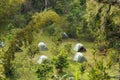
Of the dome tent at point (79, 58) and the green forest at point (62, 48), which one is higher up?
the green forest at point (62, 48)

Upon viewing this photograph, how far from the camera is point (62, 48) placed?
15.4 meters

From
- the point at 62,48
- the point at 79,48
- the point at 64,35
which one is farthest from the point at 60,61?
the point at 64,35

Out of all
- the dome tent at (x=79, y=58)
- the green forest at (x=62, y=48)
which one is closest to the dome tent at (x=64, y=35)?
the green forest at (x=62, y=48)

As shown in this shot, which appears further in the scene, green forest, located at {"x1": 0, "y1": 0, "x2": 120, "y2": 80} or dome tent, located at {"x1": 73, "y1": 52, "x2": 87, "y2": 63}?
dome tent, located at {"x1": 73, "y1": 52, "x2": 87, "y2": 63}

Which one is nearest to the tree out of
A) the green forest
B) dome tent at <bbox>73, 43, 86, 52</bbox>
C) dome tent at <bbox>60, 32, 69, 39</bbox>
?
the green forest

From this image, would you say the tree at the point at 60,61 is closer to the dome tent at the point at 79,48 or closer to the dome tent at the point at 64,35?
the dome tent at the point at 79,48

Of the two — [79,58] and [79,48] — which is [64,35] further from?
[79,58]

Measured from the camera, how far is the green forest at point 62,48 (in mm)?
11078

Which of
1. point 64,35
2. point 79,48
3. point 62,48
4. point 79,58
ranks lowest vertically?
point 64,35

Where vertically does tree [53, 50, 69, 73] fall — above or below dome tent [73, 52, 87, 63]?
above

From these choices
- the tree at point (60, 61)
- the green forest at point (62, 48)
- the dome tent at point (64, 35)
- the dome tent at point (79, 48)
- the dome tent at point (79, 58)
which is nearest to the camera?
the green forest at point (62, 48)

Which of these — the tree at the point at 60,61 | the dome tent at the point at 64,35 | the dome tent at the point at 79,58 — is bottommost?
the dome tent at the point at 64,35

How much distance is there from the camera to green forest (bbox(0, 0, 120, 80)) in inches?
436

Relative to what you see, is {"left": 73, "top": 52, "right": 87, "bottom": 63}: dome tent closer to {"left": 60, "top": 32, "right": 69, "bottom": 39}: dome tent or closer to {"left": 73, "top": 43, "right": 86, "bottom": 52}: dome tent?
{"left": 73, "top": 43, "right": 86, "bottom": 52}: dome tent
